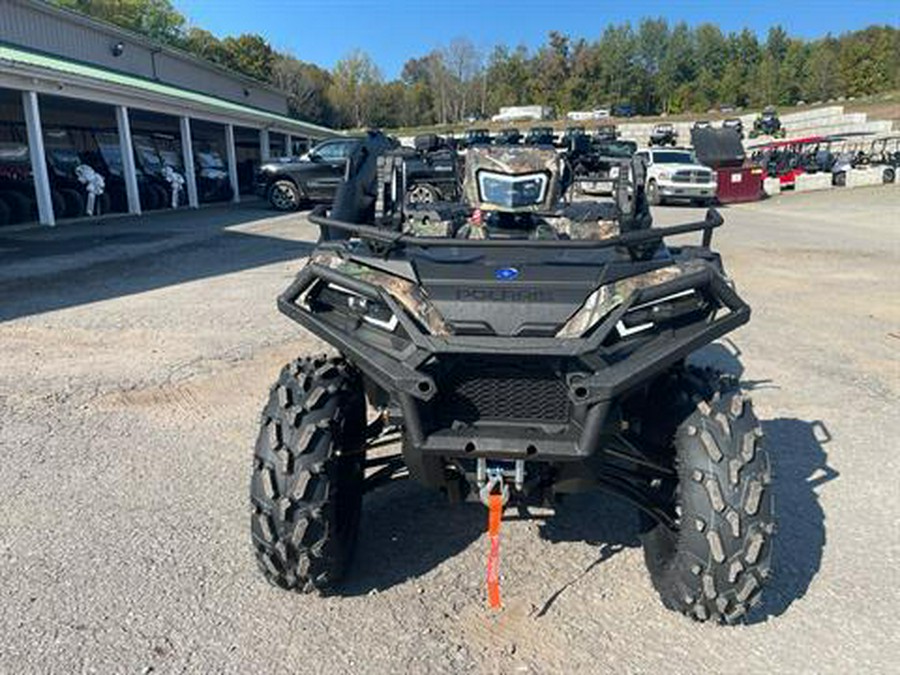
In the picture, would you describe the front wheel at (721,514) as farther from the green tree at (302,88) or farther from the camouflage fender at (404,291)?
the green tree at (302,88)

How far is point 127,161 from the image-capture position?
17.8 metres

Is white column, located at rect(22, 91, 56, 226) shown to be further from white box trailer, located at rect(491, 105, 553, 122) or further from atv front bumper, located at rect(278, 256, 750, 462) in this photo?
white box trailer, located at rect(491, 105, 553, 122)

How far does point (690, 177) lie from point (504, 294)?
2114cm

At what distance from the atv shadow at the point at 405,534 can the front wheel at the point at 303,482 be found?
0.60ft

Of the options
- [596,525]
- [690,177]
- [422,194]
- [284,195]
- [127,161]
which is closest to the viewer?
[596,525]

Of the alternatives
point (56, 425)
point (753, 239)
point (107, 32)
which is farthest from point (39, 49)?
point (56, 425)

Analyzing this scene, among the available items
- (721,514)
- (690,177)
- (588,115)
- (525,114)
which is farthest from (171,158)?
(588,115)

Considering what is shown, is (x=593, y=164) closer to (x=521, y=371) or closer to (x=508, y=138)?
(x=508, y=138)

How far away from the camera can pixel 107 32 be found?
2584cm

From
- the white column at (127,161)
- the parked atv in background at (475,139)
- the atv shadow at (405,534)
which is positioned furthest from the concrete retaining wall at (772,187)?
the atv shadow at (405,534)

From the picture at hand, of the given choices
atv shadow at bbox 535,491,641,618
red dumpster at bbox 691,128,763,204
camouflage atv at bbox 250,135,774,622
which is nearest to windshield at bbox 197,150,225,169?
red dumpster at bbox 691,128,763,204

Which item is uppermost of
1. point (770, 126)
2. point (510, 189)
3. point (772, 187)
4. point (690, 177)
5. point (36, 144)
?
point (770, 126)

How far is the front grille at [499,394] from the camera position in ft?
8.34

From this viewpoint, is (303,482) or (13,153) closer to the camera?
(303,482)
